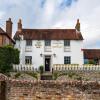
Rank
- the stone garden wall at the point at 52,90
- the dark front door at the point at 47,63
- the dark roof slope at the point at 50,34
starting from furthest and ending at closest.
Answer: the dark roof slope at the point at 50,34
the dark front door at the point at 47,63
the stone garden wall at the point at 52,90

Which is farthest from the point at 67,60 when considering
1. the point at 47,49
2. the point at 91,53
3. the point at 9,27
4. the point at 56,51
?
the point at 9,27

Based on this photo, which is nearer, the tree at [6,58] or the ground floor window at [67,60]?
the tree at [6,58]

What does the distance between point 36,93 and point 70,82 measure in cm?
111

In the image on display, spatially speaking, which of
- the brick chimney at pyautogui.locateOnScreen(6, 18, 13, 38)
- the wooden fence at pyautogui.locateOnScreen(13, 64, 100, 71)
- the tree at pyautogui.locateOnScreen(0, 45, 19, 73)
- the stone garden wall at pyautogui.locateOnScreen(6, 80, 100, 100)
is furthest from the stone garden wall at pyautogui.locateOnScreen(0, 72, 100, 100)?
the brick chimney at pyautogui.locateOnScreen(6, 18, 13, 38)

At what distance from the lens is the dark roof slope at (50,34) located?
184 ft

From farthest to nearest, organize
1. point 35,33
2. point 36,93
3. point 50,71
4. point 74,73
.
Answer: point 35,33 → point 50,71 → point 74,73 → point 36,93

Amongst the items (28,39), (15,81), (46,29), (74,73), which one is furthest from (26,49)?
(15,81)

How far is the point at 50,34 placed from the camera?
57.5 metres

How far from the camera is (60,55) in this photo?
5597 centimetres

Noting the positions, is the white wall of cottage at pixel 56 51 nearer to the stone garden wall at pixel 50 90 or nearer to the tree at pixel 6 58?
the tree at pixel 6 58

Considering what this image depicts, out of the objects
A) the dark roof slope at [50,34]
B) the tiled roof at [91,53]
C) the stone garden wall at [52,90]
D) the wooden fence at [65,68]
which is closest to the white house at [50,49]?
the dark roof slope at [50,34]

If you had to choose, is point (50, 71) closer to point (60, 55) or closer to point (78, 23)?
point (60, 55)

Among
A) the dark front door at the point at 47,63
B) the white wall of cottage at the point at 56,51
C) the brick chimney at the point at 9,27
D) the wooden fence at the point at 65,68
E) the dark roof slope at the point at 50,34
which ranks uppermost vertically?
the brick chimney at the point at 9,27

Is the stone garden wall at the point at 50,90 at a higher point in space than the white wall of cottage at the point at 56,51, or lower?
lower
